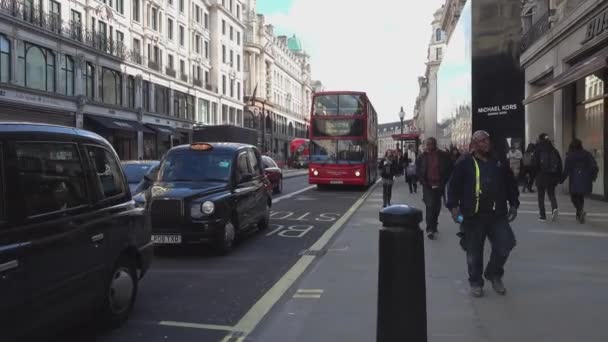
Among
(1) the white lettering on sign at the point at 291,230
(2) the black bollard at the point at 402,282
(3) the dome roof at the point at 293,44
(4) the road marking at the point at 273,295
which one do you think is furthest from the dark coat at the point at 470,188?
(3) the dome roof at the point at 293,44

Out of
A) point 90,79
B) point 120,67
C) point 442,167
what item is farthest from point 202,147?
point 120,67

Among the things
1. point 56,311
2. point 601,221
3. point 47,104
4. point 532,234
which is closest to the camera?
point 56,311

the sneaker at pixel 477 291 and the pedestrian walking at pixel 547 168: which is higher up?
the pedestrian walking at pixel 547 168

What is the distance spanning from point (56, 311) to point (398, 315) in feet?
7.81

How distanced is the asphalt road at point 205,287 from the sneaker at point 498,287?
8.18ft

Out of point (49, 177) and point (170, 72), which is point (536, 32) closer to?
point (49, 177)

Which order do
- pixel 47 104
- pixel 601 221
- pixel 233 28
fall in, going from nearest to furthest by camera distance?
pixel 601 221 < pixel 47 104 < pixel 233 28

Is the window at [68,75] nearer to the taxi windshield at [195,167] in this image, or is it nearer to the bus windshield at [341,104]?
the bus windshield at [341,104]

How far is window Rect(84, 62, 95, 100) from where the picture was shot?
37153mm

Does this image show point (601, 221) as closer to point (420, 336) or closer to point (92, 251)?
point (420, 336)

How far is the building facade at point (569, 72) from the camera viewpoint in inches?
541

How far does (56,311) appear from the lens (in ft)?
12.7

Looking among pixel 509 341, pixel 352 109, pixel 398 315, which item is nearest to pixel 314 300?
pixel 509 341

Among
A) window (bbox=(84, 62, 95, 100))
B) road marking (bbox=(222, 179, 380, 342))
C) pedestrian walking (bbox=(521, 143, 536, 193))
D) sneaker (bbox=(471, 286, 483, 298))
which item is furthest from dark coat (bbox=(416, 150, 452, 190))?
window (bbox=(84, 62, 95, 100))
